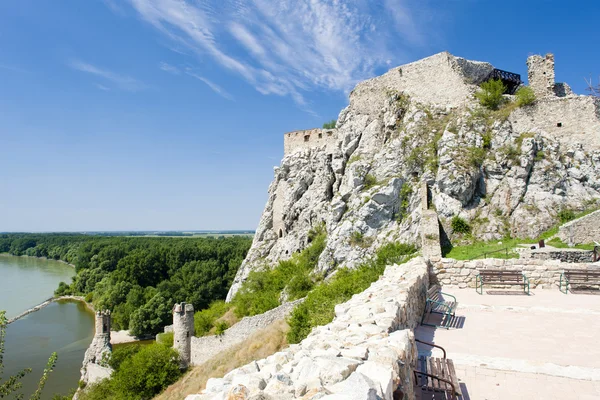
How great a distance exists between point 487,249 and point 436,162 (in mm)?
5433

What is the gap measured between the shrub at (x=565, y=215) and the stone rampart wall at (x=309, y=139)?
13951mm

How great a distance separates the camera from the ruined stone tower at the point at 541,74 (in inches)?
656

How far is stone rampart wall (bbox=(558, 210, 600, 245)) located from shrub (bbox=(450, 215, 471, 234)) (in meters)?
3.37

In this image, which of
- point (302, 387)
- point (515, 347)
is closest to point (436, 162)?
point (515, 347)

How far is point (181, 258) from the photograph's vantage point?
148 feet

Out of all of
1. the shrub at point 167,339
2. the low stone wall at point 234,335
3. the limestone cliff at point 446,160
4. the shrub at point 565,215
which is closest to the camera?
the shrub at point 565,215

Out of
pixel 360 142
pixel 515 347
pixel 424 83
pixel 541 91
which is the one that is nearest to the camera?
pixel 515 347

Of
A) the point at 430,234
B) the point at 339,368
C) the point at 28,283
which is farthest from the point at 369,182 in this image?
the point at 28,283

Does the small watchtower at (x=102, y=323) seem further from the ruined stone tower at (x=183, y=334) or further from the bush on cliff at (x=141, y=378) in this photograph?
the ruined stone tower at (x=183, y=334)

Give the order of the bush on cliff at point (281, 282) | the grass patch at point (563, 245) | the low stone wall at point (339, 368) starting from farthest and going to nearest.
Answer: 1. the bush on cliff at point (281, 282)
2. the grass patch at point (563, 245)
3. the low stone wall at point (339, 368)

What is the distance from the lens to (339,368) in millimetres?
2148

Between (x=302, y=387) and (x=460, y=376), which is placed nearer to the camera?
(x=302, y=387)

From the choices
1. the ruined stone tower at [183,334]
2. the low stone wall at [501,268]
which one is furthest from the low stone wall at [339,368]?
the ruined stone tower at [183,334]

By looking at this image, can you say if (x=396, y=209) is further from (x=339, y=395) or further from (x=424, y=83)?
(x=339, y=395)
